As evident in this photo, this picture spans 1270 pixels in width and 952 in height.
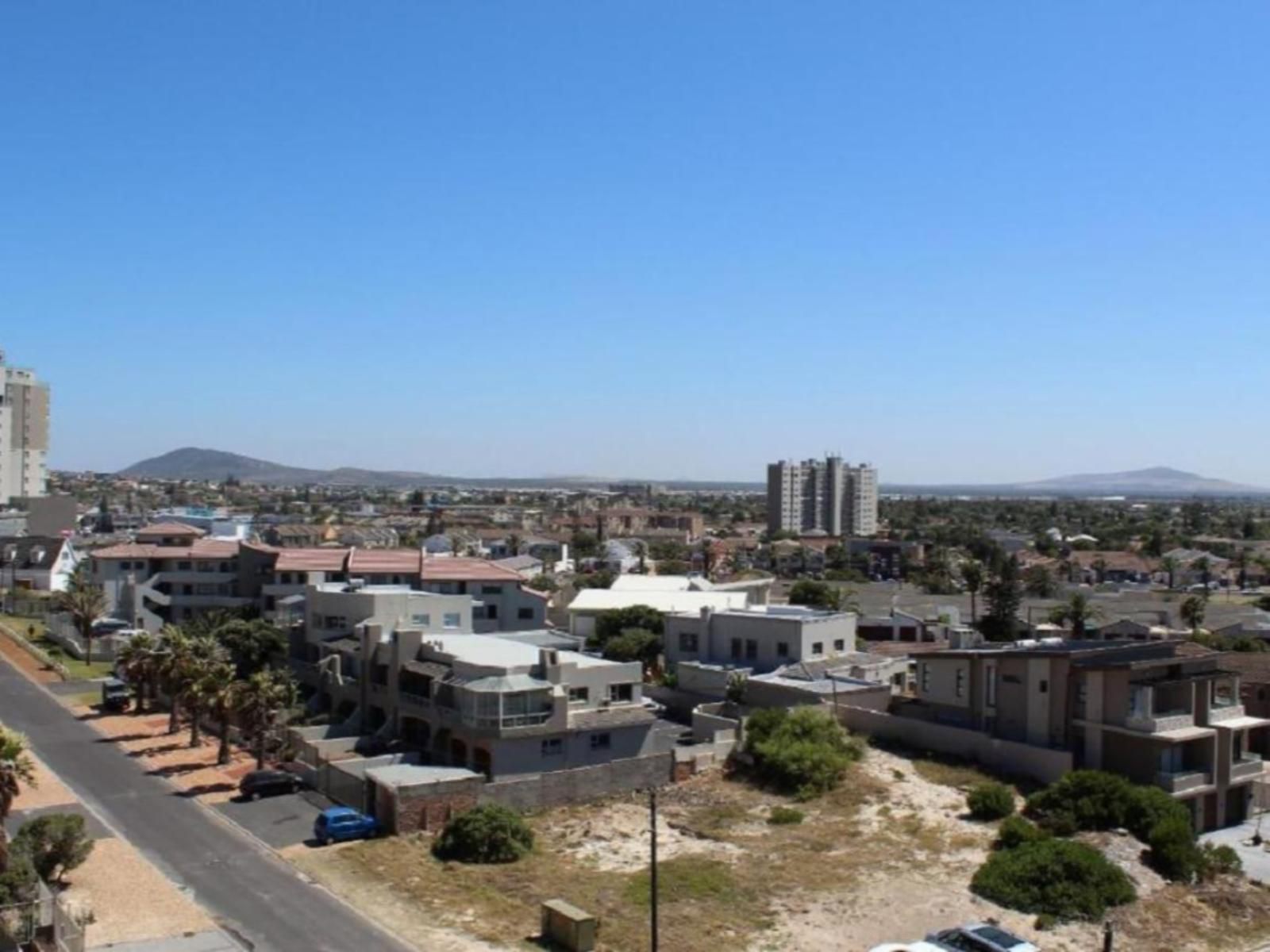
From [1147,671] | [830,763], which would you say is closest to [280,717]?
[830,763]

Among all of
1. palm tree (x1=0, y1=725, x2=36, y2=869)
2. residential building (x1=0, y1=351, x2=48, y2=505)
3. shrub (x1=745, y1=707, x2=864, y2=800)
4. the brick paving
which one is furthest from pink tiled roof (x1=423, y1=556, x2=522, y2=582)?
residential building (x1=0, y1=351, x2=48, y2=505)

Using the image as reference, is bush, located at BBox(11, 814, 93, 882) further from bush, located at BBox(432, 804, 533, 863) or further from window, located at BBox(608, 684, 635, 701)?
window, located at BBox(608, 684, 635, 701)

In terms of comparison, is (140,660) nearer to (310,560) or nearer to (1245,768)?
(310,560)

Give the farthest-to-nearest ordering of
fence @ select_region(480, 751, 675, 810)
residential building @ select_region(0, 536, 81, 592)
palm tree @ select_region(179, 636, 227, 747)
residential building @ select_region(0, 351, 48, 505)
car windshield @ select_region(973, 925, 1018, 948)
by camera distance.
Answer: residential building @ select_region(0, 351, 48, 505)
residential building @ select_region(0, 536, 81, 592)
palm tree @ select_region(179, 636, 227, 747)
fence @ select_region(480, 751, 675, 810)
car windshield @ select_region(973, 925, 1018, 948)

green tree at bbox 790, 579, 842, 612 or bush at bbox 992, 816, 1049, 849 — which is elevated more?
green tree at bbox 790, 579, 842, 612

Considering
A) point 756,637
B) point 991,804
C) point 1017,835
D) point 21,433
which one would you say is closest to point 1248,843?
point 991,804

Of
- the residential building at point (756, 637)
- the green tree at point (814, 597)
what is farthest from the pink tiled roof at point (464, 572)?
the green tree at point (814, 597)
